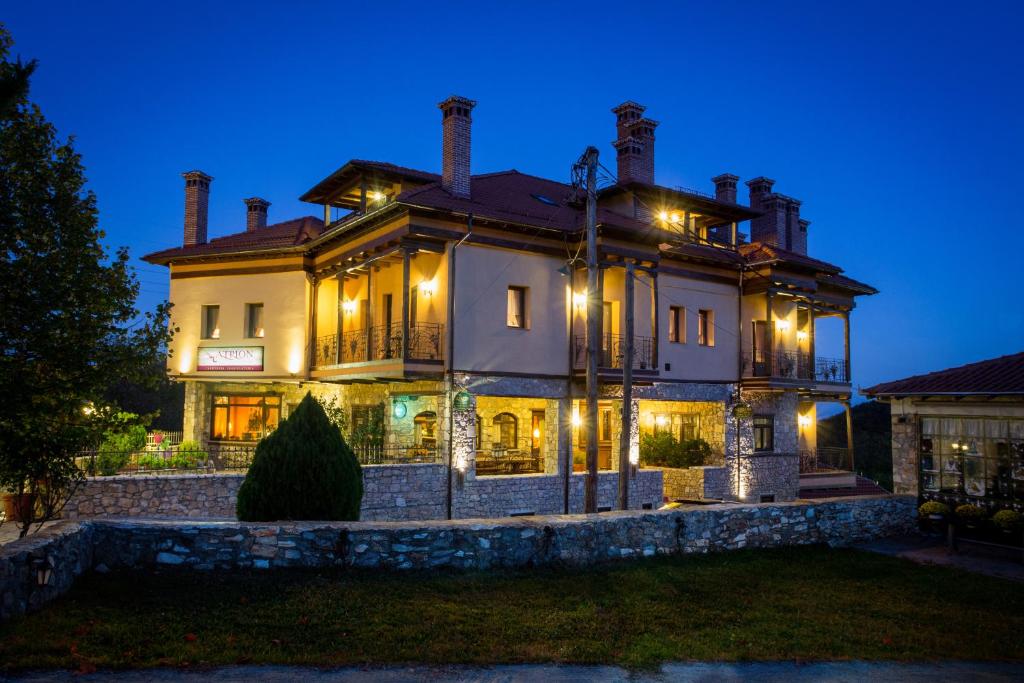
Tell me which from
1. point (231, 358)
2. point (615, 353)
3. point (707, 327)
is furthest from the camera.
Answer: point (707, 327)

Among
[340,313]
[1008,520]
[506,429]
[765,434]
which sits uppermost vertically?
[340,313]

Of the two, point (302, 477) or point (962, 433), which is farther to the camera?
point (962, 433)

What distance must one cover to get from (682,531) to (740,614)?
2.94 metres

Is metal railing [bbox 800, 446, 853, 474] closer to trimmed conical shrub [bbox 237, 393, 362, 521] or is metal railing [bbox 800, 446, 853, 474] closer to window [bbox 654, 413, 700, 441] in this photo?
window [bbox 654, 413, 700, 441]

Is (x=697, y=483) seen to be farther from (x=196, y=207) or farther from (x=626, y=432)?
(x=196, y=207)

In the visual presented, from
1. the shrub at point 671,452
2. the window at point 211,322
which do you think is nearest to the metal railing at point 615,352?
the shrub at point 671,452

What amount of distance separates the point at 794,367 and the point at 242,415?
19.9 metres

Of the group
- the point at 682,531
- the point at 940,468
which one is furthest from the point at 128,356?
the point at 940,468

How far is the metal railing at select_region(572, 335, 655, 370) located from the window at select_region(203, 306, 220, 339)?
12.2 meters

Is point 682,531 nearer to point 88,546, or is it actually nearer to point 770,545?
point 770,545

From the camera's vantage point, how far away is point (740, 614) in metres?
8.99

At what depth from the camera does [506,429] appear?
25812mm


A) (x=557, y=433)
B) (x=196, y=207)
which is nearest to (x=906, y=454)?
(x=557, y=433)

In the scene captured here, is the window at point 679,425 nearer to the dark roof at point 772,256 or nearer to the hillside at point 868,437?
the dark roof at point 772,256
